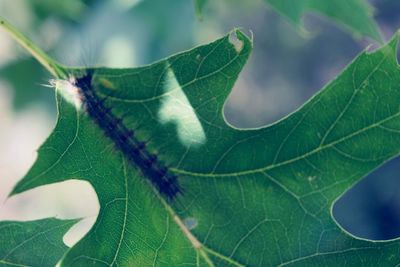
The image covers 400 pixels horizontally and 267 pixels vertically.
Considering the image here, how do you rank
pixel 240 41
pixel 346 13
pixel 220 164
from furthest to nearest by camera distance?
1. pixel 346 13
2. pixel 220 164
3. pixel 240 41

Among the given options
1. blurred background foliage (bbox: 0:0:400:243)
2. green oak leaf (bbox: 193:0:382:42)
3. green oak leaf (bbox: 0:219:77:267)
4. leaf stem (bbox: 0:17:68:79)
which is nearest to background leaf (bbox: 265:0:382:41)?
green oak leaf (bbox: 193:0:382:42)

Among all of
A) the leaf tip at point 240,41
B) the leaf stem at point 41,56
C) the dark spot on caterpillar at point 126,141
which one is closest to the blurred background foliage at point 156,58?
the leaf stem at point 41,56

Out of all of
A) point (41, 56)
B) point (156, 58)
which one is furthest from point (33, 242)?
point (156, 58)

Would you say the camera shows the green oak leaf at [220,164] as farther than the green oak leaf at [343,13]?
No

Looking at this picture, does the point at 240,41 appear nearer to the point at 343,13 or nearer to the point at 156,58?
Answer: the point at 343,13

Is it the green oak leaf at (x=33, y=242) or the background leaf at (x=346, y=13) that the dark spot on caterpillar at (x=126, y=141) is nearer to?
the green oak leaf at (x=33, y=242)

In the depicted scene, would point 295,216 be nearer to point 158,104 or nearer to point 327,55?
point 158,104
